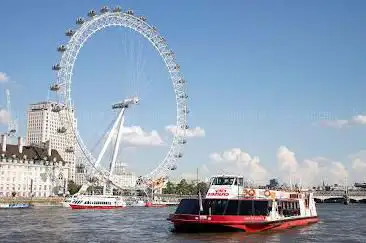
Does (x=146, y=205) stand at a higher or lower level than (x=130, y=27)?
lower

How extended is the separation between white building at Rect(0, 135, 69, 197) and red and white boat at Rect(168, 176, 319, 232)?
121383 mm

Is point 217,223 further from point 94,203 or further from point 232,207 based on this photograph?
point 94,203

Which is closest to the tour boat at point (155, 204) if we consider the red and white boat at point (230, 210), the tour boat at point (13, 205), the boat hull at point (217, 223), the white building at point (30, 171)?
the white building at point (30, 171)

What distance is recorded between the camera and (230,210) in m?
48.6

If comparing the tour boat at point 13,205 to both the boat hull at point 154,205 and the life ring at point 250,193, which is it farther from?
the life ring at point 250,193

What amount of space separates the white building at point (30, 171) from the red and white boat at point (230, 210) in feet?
398

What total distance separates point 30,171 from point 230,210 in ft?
428

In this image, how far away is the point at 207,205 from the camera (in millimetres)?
48938

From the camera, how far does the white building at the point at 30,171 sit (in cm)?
16150

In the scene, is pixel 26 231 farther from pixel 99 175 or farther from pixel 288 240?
pixel 99 175

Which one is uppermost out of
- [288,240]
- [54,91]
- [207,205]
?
[54,91]

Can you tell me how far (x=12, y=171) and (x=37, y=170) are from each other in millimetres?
9653

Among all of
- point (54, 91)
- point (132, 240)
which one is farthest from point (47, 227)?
point (54, 91)

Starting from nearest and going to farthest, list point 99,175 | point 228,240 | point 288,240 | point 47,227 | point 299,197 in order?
1. point 228,240
2. point 288,240
3. point 47,227
4. point 299,197
5. point 99,175
